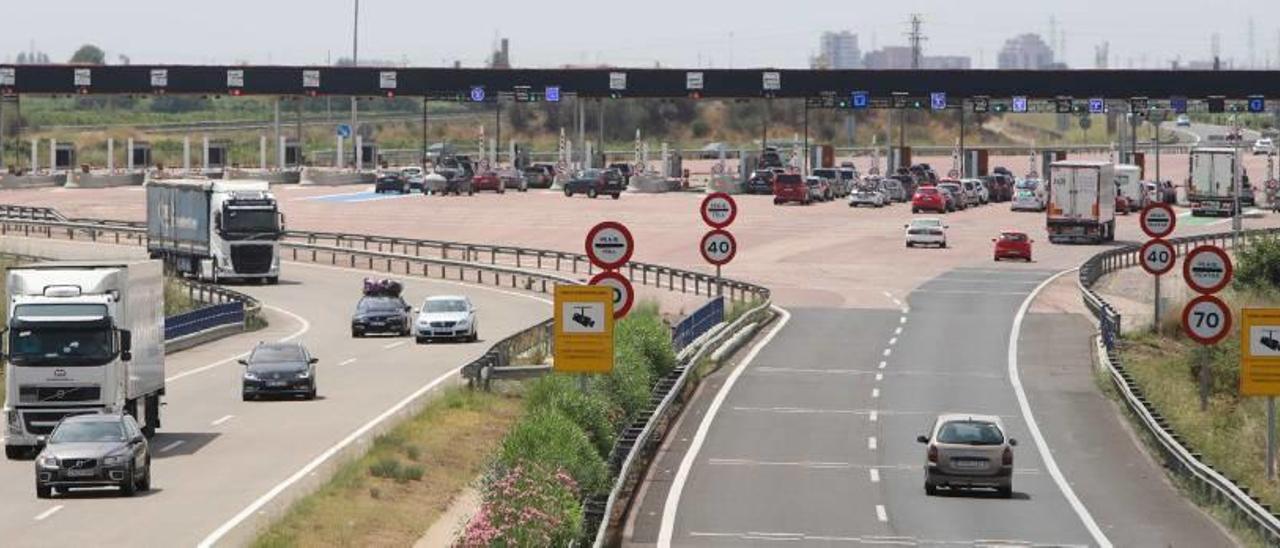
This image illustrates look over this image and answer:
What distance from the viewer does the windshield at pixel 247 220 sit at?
76.2 meters

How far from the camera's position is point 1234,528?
97.1 ft

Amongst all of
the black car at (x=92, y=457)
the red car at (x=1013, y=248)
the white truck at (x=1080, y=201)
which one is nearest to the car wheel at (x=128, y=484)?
the black car at (x=92, y=457)

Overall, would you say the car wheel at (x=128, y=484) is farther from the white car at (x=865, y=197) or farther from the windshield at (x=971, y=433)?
the white car at (x=865, y=197)

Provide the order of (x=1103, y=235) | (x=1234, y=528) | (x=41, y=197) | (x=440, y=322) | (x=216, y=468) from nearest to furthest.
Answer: (x=1234, y=528)
(x=216, y=468)
(x=440, y=322)
(x=1103, y=235)
(x=41, y=197)

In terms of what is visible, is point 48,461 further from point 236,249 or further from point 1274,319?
point 236,249

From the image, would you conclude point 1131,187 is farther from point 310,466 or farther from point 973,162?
point 310,466

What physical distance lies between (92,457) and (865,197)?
290ft

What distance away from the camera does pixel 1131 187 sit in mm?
114250

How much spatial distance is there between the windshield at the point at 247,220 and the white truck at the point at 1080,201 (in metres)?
30.2

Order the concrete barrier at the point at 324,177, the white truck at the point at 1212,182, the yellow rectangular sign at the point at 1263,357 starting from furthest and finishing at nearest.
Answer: the concrete barrier at the point at 324,177 → the white truck at the point at 1212,182 → the yellow rectangular sign at the point at 1263,357

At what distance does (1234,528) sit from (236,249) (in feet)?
170

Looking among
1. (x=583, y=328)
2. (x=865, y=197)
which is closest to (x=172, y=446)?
(x=583, y=328)

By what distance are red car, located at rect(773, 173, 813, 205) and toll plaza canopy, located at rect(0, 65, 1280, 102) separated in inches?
306

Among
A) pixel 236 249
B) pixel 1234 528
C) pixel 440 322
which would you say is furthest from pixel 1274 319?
pixel 236 249
